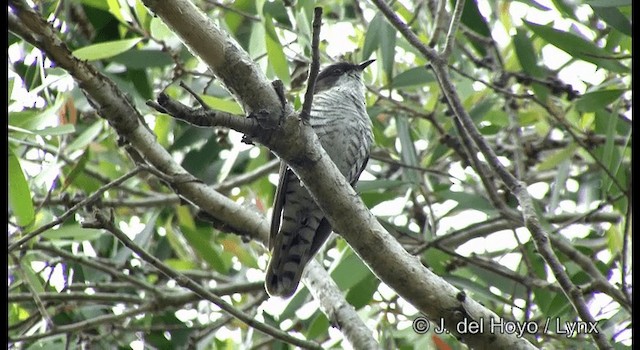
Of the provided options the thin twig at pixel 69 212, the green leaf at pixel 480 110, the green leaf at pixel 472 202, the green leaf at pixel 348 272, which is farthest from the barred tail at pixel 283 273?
the green leaf at pixel 480 110

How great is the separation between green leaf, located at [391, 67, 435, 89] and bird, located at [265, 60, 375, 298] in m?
0.24

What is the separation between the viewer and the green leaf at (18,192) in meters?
2.96

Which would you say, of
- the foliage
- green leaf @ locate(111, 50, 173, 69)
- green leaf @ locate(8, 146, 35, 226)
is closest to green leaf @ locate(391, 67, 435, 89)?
the foliage

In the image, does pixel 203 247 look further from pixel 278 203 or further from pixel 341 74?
pixel 341 74

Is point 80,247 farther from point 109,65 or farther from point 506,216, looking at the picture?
point 506,216

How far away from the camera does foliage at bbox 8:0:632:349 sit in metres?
3.17

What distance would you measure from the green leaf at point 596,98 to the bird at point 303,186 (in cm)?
107

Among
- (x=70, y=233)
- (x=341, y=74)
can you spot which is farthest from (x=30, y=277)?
(x=341, y=74)

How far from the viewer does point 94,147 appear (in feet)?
13.3

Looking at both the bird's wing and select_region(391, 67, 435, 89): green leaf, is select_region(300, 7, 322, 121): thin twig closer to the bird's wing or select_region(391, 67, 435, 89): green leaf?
the bird's wing

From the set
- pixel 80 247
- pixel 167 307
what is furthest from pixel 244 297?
pixel 167 307

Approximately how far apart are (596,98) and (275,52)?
1285 millimetres

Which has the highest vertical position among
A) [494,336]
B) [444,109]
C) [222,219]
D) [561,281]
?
[444,109]
